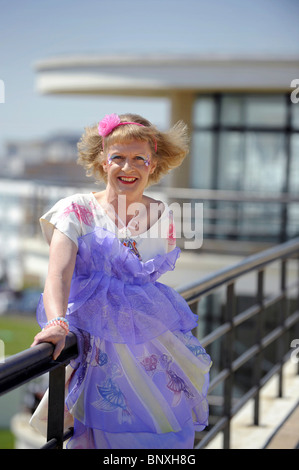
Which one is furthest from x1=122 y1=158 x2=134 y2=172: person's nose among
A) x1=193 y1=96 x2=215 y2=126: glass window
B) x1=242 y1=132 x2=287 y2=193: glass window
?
x1=193 y1=96 x2=215 y2=126: glass window

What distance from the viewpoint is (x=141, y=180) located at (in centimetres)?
200

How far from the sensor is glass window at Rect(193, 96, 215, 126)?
1440 centimetres

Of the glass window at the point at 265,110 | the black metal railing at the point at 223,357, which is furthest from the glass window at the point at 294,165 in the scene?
the black metal railing at the point at 223,357

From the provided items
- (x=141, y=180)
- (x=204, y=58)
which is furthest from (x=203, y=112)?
(x=141, y=180)

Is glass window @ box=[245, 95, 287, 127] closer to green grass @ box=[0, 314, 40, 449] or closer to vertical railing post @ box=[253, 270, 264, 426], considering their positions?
vertical railing post @ box=[253, 270, 264, 426]

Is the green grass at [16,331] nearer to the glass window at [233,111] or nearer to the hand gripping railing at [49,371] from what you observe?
the glass window at [233,111]

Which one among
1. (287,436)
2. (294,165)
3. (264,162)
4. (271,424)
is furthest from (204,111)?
(287,436)

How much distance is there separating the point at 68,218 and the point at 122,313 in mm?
280

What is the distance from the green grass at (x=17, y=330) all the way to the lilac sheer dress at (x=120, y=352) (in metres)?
25.7

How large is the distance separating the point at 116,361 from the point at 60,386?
0.17 meters

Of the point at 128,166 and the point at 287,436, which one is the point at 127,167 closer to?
the point at 128,166

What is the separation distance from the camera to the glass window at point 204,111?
47.2ft

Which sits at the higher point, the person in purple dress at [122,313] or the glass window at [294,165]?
the glass window at [294,165]

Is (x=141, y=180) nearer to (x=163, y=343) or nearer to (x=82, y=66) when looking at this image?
(x=163, y=343)
